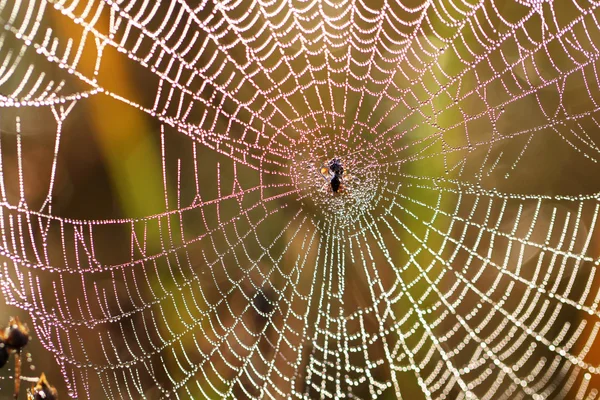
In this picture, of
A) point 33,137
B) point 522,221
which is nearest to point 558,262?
point 522,221

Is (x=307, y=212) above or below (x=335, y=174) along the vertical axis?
below

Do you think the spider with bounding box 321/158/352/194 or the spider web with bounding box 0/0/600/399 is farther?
the spider with bounding box 321/158/352/194

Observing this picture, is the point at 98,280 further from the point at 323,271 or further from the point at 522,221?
the point at 522,221

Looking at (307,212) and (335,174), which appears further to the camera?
(307,212)

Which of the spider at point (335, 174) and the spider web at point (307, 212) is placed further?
the spider at point (335, 174)

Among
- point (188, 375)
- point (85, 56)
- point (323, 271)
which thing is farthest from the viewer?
point (323, 271)

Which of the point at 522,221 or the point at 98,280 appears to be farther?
the point at 522,221

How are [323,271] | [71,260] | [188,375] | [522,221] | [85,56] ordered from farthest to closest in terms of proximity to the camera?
1. [522,221]
2. [323,271]
3. [71,260]
4. [188,375]
5. [85,56]

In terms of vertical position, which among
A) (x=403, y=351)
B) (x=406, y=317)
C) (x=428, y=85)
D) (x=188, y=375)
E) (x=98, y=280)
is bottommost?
(x=188, y=375)
